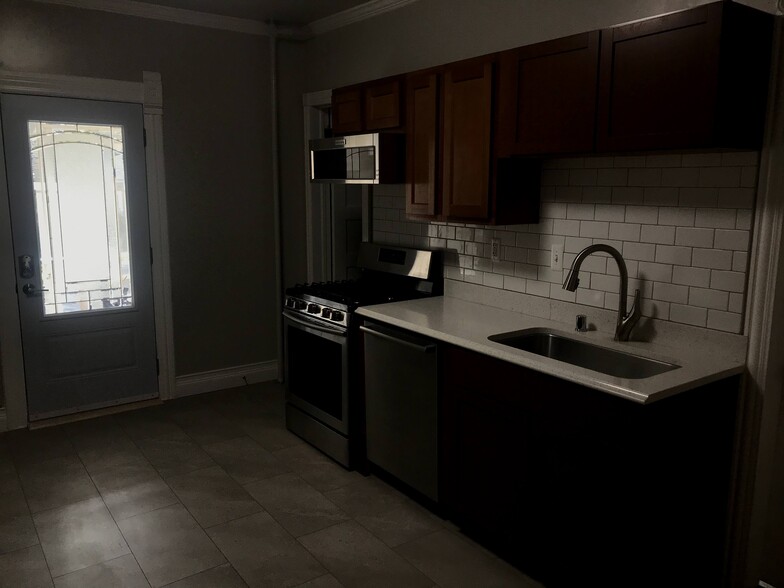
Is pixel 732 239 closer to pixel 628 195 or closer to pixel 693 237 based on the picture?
pixel 693 237

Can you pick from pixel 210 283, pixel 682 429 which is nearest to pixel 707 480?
pixel 682 429

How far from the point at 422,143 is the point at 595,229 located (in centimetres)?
100

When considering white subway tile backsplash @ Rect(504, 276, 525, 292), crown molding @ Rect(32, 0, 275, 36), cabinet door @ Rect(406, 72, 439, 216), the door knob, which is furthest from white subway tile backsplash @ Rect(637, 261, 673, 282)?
the door knob

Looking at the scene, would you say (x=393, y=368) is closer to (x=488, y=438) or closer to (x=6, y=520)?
(x=488, y=438)

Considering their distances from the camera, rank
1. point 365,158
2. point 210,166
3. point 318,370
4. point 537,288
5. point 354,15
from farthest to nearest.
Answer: point 210,166
point 354,15
point 318,370
point 365,158
point 537,288

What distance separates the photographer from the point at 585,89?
234 cm

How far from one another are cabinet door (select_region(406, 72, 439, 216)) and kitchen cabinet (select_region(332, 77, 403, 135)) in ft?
0.33

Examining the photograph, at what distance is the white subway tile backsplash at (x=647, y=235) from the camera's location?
2291 millimetres

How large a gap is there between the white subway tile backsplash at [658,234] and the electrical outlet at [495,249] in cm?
84

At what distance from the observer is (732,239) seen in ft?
7.50

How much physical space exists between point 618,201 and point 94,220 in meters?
3.24

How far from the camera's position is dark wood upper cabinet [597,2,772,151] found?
77.0 inches

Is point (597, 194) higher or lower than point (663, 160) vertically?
lower

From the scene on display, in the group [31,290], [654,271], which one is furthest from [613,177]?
[31,290]
